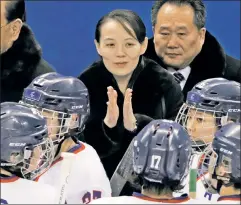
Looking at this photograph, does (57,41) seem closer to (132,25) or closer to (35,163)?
(132,25)

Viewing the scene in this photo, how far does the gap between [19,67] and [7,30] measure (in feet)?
0.67

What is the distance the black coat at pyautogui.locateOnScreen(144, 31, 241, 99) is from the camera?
5312 mm

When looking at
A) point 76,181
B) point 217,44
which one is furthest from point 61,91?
point 217,44

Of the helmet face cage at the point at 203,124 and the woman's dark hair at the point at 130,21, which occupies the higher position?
the woman's dark hair at the point at 130,21

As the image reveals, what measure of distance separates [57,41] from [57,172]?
1.63 meters

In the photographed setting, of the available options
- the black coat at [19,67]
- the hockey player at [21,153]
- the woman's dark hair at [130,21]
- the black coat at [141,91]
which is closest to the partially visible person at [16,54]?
the black coat at [19,67]

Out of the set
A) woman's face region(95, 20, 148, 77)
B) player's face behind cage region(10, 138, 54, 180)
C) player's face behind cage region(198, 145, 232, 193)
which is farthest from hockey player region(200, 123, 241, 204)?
woman's face region(95, 20, 148, 77)

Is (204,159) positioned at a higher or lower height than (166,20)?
lower

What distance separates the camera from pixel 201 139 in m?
4.59

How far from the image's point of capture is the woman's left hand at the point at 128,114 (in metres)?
4.75

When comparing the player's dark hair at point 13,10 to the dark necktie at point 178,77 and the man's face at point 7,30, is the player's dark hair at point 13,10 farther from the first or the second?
the dark necktie at point 178,77

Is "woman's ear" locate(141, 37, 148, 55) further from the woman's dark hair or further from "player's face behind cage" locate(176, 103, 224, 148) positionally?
"player's face behind cage" locate(176, 103, 224, 148)

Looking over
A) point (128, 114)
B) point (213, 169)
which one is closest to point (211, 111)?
point (128, 114)

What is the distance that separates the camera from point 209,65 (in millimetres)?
5336
